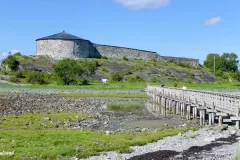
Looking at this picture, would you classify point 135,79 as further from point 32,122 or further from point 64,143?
point 64,143

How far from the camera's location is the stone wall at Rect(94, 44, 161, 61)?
359 feet

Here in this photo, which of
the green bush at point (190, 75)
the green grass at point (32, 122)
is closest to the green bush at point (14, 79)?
the green bush at point (190, 75)

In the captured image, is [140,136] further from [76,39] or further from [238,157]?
[76,39]

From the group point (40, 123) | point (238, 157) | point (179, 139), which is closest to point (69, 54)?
point (40, 123)

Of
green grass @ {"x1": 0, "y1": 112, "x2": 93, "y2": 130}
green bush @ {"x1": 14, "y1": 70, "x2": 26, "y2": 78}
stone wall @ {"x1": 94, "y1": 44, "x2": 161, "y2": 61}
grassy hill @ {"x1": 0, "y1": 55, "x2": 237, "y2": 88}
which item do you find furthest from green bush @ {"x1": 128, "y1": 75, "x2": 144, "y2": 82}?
green grass @ {"x1": 0, "y1": 112, "x2": 93, "y2": 130}

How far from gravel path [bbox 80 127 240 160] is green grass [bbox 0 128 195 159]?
65 cm

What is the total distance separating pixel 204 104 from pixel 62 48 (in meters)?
75.6

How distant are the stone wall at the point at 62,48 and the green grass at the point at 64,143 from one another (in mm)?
81803

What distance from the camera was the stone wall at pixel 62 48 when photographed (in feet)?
324

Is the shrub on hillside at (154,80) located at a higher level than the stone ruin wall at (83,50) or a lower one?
lower

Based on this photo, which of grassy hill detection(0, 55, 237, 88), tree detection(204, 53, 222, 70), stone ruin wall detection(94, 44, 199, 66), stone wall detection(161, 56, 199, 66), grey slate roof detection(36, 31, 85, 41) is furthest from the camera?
tree detection(204, 53, 222, 70)

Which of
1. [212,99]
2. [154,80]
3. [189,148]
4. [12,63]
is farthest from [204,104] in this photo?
[12,63]

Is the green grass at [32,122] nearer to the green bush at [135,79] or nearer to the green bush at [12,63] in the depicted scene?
the green bush at [135,79]

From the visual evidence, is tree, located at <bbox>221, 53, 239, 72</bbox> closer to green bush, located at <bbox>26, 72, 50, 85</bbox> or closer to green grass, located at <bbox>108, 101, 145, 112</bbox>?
green bush, located at <bbox>26, 72, 50, 85</bbox>
